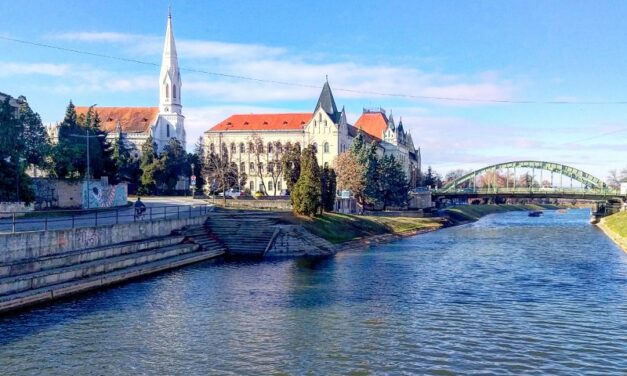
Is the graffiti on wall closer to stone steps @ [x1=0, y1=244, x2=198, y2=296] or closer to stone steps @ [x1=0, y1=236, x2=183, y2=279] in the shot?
stone steps @ [x1=0, y1=236, x2=183, y2=279]

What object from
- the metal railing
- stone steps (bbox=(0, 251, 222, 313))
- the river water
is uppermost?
the metal railing

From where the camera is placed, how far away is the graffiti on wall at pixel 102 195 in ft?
184

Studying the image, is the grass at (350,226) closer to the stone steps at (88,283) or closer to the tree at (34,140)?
the stone steps at (88,283)

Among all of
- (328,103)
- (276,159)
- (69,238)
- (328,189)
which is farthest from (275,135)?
(69,238)

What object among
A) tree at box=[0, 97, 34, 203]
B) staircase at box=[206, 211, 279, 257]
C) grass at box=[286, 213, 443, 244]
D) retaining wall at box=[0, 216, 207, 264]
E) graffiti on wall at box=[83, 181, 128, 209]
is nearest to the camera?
retaining wall at box=[0, 216, 207, 264]

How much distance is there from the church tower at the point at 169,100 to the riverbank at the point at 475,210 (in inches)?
2481

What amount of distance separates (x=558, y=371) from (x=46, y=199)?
51689 millimetres

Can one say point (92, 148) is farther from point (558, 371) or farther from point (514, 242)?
point (558, 371)

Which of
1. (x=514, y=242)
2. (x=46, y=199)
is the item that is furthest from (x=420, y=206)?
(x=46, y=199)

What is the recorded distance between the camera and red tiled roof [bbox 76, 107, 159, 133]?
121 m

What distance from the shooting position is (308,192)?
59438mm

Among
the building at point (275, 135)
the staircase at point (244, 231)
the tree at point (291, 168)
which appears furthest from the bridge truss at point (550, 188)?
the staircase at point (244, 231)

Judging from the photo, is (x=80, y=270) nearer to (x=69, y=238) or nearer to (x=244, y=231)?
(x=69, y=238)

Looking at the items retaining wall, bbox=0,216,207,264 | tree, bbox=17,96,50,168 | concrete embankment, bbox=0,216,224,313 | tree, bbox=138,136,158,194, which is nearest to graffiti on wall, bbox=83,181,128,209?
tree, bbox=17,96,50,168
